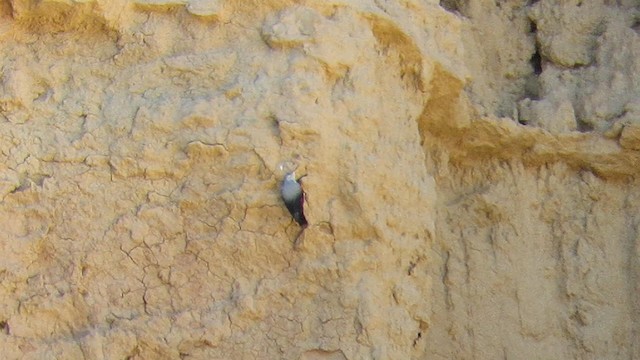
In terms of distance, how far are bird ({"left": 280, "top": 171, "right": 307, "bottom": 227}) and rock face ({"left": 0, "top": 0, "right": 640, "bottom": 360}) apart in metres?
0.03

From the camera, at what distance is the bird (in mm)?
3527

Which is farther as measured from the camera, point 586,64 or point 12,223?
point 586,64

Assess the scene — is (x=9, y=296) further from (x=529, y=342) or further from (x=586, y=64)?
→ (x=586, y=64)

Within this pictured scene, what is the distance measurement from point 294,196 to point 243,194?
17 cm

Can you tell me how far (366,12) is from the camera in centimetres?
389

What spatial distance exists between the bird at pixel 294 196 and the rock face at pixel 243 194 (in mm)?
25

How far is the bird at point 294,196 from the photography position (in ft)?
11.6

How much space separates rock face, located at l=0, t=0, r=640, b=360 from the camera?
3.51 metres

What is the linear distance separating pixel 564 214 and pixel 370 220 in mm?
1111

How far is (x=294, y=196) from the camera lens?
3525 mm

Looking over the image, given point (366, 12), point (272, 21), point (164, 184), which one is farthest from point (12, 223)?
point (366, 12)

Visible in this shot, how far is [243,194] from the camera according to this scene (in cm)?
356

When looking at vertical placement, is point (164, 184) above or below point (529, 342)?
above

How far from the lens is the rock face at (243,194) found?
3.51m
